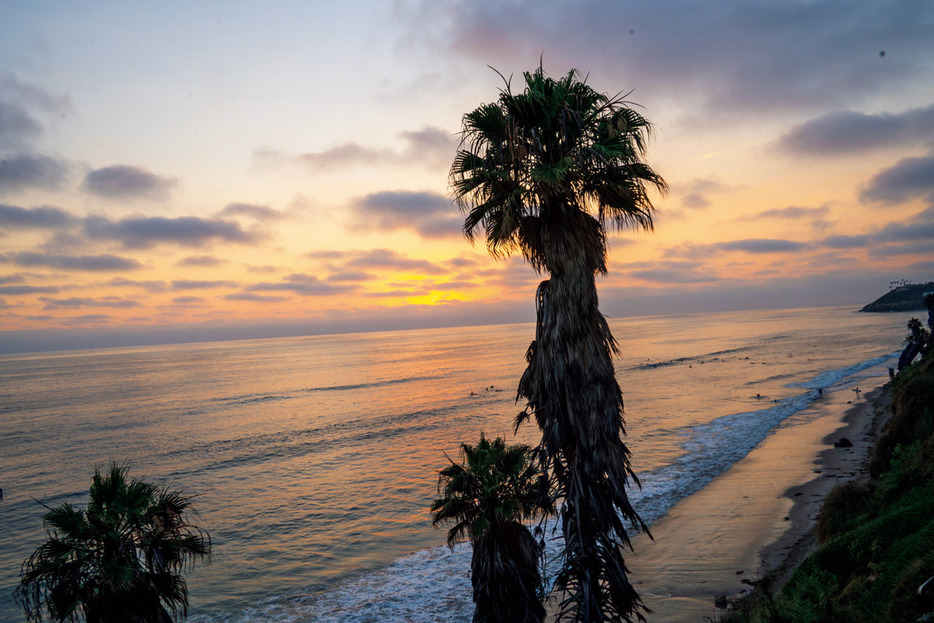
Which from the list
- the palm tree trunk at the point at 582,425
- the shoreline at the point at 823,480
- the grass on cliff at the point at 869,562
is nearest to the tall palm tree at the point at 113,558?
the palm tree trunk at the point at 582,425

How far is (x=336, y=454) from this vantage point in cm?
5150

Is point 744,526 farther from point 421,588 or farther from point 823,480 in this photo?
point 421,588

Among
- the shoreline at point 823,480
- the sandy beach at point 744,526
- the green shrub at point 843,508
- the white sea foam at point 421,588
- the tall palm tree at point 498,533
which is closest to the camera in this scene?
the tall palm tree at point 498,533

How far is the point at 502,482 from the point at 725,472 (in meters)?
29.7

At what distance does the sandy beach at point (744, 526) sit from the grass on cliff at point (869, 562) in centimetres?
321

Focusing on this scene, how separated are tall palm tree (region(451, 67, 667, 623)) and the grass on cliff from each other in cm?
435

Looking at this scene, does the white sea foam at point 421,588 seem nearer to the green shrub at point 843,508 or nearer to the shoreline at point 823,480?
the shoreline at point 823,480

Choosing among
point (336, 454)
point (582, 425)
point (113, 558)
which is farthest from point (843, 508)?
point (336, 454)

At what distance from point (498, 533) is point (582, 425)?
6.26m

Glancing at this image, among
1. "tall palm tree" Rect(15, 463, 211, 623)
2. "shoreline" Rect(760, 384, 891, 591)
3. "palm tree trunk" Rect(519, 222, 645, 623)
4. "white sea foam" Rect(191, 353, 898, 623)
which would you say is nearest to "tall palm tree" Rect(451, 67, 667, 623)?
"palm tree trunk" Rect(519, 222, 645, 623)

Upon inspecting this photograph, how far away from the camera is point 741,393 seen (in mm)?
70500

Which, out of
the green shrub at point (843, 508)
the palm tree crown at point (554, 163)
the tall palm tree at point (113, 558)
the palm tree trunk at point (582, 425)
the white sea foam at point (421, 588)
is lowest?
the white sea foam at point (421, 588)

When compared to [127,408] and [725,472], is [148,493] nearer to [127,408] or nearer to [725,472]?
[725,472]

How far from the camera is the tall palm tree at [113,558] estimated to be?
10141 millimetres
